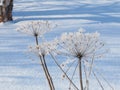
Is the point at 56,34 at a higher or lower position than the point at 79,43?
lower

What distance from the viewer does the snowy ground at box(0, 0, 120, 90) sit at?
3539mm

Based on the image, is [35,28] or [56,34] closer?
[35,28]

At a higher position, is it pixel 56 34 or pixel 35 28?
pixel 35 28

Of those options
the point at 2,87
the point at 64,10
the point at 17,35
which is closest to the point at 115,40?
the point at 17,35

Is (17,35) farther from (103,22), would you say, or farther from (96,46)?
(96,46)

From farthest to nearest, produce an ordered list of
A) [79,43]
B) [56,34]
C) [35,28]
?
[56,34], [35,28], [79,43]

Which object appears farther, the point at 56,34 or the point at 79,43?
the point at 56,34

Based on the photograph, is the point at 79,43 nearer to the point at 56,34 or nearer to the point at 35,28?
the point at 35,28

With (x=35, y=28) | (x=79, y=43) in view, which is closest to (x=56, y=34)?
(x=35, y=28)

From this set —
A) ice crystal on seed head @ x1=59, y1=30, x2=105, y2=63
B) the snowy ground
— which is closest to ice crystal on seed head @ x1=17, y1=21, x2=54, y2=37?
ice crystal on seed head @ x1=59, y1=30, x2=105, y2=63

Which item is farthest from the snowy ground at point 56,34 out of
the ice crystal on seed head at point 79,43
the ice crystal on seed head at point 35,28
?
the ice crystal on seed head at point 79,43

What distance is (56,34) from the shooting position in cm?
614

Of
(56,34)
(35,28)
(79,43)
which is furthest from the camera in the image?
(56,34)

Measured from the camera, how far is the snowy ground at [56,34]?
354 centimetres
